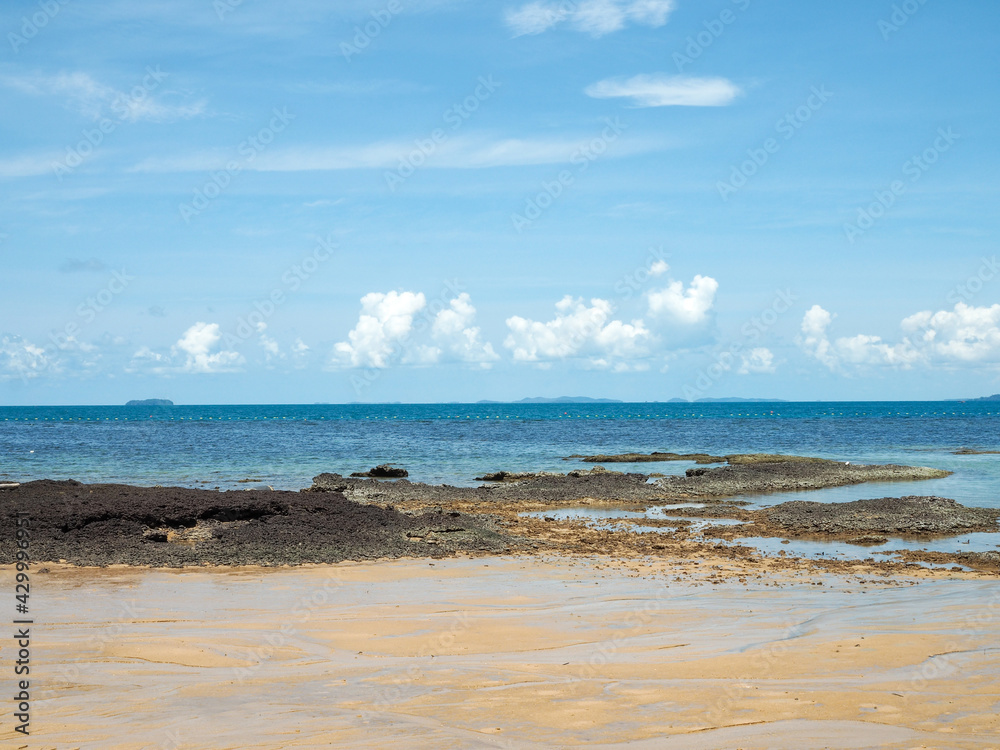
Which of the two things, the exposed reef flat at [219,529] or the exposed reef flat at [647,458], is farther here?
the exposed reef flat at [647,458]

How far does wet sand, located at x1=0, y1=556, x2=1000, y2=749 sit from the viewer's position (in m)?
8.45

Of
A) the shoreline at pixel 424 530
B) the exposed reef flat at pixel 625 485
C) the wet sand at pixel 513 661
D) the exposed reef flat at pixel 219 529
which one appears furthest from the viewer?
the exposed reef flat at pixel 625 485

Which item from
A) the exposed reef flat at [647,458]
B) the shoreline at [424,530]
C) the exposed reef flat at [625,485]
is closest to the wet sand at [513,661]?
the shoreline at [424,530]

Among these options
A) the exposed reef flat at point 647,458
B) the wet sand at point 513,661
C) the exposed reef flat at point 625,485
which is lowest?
the exposed reef flat at point 647,458

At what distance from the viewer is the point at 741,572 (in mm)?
17547

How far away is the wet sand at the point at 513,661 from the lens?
27.7ft

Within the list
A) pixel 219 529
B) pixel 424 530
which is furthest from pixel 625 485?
pixel 219 529

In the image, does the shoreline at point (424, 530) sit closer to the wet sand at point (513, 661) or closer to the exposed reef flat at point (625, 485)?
the wet sand at point (513, 661)

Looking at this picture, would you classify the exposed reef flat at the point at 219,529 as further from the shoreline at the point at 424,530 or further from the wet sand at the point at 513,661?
the wet sand at the point at 513,661

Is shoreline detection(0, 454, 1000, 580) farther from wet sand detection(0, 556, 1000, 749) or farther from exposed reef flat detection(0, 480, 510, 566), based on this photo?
wet sand detection(0, 556, 1000, 749)

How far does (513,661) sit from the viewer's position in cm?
1098

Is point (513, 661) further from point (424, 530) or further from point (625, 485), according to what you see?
point (625, 485)

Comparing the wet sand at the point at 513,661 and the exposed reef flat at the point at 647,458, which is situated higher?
the wet sand at the point at 513,661

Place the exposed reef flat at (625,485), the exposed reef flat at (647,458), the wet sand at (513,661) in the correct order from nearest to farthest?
the wet sand at (513,661) < the exposed reef flat at (625,485) < the exposed reef flat at (647,458)
